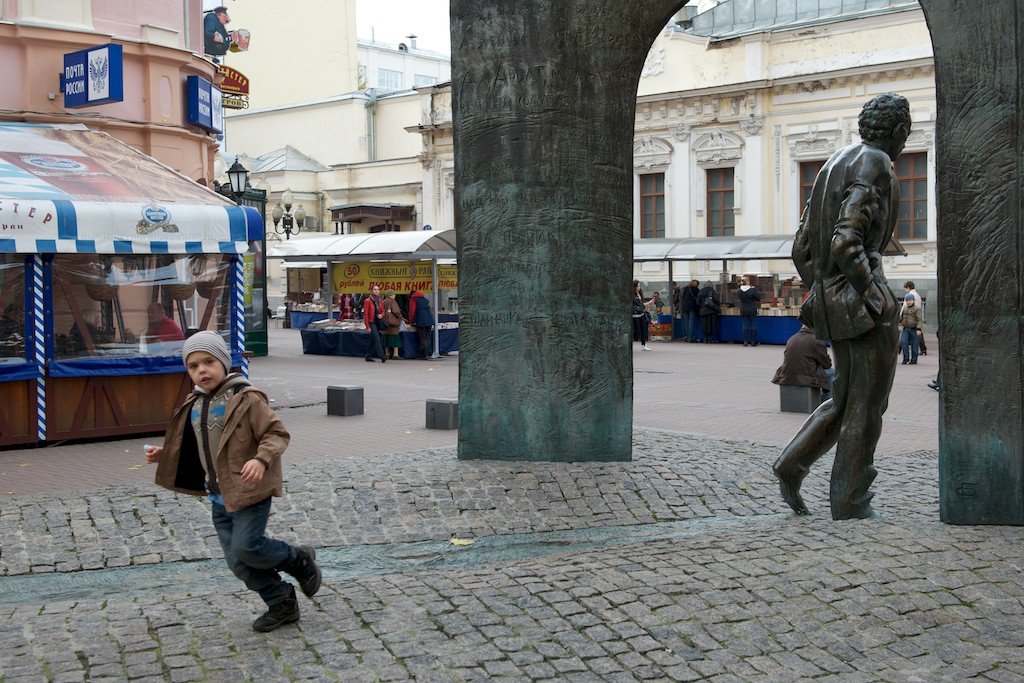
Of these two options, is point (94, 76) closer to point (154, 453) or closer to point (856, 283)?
point (154, 453)

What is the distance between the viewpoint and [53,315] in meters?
12.3

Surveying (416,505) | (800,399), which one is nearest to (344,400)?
(800,399)

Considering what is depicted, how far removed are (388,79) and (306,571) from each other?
67.4 m

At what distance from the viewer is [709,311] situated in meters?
30.7

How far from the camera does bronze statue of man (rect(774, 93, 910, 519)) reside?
6770 millimetres

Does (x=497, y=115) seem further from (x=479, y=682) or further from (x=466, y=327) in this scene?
(x=479, y=682)

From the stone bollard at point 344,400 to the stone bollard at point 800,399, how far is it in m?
4.84

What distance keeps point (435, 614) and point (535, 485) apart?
9.08 feet

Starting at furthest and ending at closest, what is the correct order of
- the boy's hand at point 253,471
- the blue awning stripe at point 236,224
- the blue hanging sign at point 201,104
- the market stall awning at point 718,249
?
the market stall awning at point 718,249, the blue hanging sign at point 201,104, the blue awning stripe at point 236,224, the boy's hand at point 253,471

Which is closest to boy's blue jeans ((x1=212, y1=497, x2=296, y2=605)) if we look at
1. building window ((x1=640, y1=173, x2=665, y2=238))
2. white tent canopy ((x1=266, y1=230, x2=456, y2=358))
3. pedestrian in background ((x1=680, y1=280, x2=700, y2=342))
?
white tent canopy ((x1=266, y1=230, x2=456, y2=358))

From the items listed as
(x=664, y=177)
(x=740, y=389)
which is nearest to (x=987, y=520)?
(x=740, y=389)

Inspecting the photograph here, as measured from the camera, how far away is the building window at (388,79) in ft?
232

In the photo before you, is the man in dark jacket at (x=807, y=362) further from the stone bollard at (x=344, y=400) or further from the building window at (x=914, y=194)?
the building window at (x=914, y=194)

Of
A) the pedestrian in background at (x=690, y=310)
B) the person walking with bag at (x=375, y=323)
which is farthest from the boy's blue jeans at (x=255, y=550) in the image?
the pedestrian in background at (x=690, y=310)
